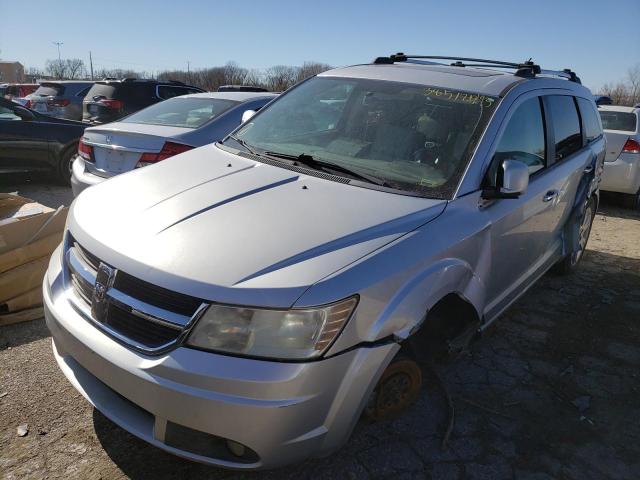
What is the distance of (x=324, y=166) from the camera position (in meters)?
2.83

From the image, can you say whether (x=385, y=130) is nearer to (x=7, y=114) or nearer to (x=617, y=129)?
(x=7, y=114)

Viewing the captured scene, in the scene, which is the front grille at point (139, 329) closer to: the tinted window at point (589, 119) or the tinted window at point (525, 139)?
the tinted window at point (525, 139)

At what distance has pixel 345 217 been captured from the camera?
2.25 metres

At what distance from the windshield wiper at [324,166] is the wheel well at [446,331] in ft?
2.48

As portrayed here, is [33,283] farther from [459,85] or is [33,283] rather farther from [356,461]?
[459,85]

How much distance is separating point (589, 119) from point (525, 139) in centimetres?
190

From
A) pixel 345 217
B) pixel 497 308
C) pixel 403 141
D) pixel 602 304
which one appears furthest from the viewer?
pixel 602 304

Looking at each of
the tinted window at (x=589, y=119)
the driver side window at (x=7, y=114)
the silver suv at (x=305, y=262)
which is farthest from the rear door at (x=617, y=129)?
the driver side window at (x=7, y=114)

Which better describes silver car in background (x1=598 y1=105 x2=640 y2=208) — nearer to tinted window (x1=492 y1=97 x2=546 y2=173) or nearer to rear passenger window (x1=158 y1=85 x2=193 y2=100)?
tinted window (x1=492 y1=97 x2=546 y2=173)

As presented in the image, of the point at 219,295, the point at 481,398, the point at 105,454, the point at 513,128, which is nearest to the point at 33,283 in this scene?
the point at 105,454

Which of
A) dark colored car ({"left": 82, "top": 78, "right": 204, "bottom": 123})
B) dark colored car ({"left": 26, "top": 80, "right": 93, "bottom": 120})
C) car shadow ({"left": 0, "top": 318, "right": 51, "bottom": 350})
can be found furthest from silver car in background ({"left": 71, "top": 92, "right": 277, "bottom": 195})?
dark colored car ({"left": 26, "top": 80, "right": 93, "bottom": 120})

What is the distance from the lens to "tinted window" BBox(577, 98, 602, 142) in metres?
4.48

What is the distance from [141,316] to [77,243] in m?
0.70

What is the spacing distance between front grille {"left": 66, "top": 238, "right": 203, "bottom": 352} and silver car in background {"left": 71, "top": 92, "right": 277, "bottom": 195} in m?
2.68
